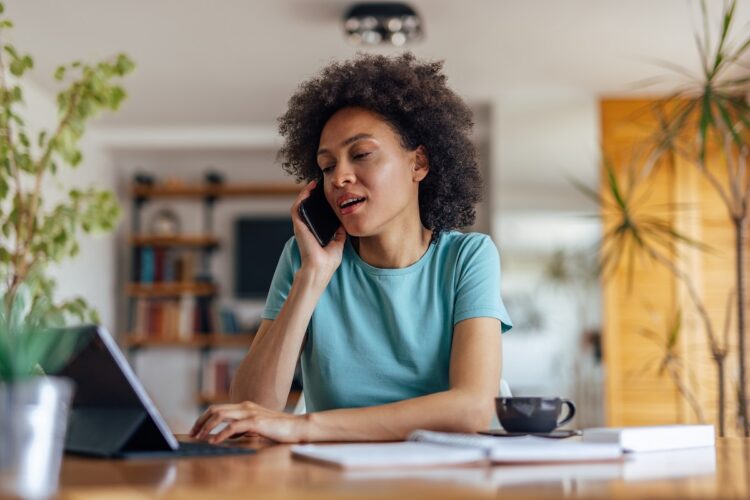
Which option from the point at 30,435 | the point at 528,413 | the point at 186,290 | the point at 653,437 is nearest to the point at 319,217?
the point at 528,413

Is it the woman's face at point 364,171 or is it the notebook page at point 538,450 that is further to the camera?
the woman's face at point 364,171

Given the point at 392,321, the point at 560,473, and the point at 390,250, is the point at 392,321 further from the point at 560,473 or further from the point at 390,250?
the point at 560,473

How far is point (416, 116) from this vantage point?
2053 millimetres

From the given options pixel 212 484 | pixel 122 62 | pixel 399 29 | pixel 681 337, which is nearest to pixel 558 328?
pixel 681 337

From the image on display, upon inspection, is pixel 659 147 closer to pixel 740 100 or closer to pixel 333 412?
pixel 740 100

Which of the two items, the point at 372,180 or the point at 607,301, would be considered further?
the point at 607,301

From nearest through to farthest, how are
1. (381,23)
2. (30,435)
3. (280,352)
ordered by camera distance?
(30,435), (280,352), (381,23)

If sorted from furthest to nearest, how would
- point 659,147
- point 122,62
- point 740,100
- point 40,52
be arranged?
1. point 40,52
2. point 659,147
3. point 740,100
4. point 122,62

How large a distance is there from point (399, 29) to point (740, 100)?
6.20 ft

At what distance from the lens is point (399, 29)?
4781 millimetres

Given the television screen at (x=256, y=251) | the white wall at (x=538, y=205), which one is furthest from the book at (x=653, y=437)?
the television screen at (x=256, y=251)

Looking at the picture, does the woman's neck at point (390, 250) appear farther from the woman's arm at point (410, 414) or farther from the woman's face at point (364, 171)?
the woman's arm at point (410, 414)

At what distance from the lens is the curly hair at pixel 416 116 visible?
204cm

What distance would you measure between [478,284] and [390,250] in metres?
0.21
